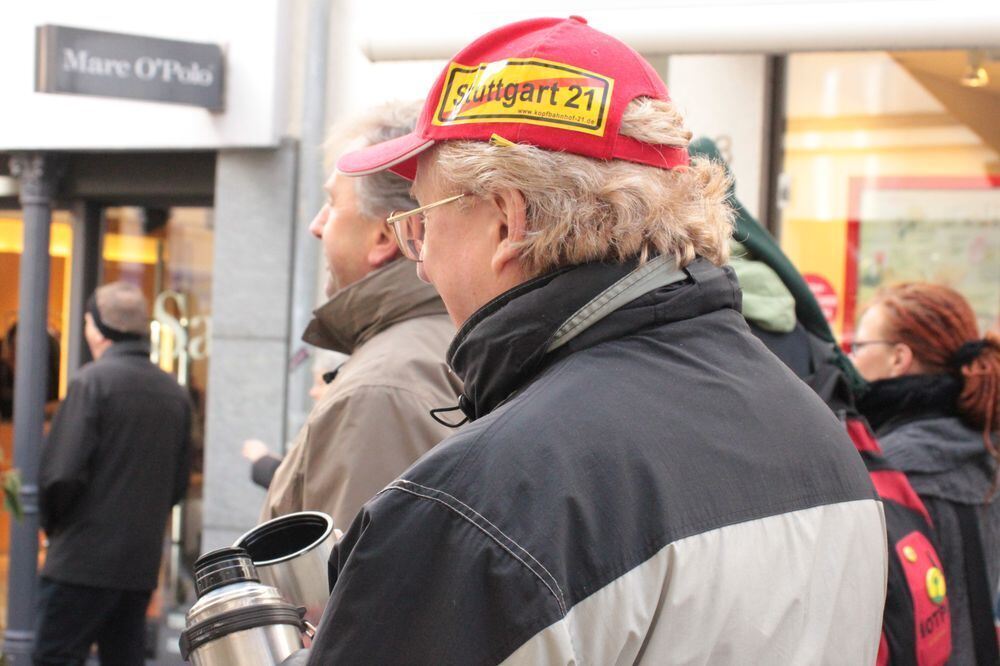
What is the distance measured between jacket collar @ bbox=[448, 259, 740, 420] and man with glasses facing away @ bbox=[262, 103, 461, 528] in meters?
0.90

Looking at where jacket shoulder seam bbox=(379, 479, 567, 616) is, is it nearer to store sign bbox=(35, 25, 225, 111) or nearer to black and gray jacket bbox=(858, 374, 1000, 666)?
black and gray jacket bbox=(858, 374, 1000, 666)

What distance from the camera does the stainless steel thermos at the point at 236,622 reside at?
58.4 inches

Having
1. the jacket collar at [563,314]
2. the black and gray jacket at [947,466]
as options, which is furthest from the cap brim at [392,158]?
the black and gray jacket at [947,466]

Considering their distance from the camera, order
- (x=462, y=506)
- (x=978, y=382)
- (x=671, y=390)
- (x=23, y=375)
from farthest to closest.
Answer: (x=23, y=375) → (x=978, y=382) → (x=671, y=390) → (x=462, y=506)

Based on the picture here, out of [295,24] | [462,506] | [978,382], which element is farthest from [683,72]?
[462,506]

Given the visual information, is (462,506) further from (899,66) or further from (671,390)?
(899,66)

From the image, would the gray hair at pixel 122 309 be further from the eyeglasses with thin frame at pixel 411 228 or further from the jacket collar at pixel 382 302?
the eyeglasses with thin frame at pixel 411 228

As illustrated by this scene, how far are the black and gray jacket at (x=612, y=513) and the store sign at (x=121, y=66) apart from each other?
4.76 m

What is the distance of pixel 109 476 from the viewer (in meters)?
5.52

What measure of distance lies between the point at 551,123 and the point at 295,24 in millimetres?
5362

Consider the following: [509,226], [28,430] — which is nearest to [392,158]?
[509,226]

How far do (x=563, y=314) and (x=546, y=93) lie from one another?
0.90 ft

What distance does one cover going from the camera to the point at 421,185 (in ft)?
5.40

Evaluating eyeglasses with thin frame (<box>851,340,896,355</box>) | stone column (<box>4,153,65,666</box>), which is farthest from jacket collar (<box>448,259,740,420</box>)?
stone column (<box>4,153,65,666</box>)
